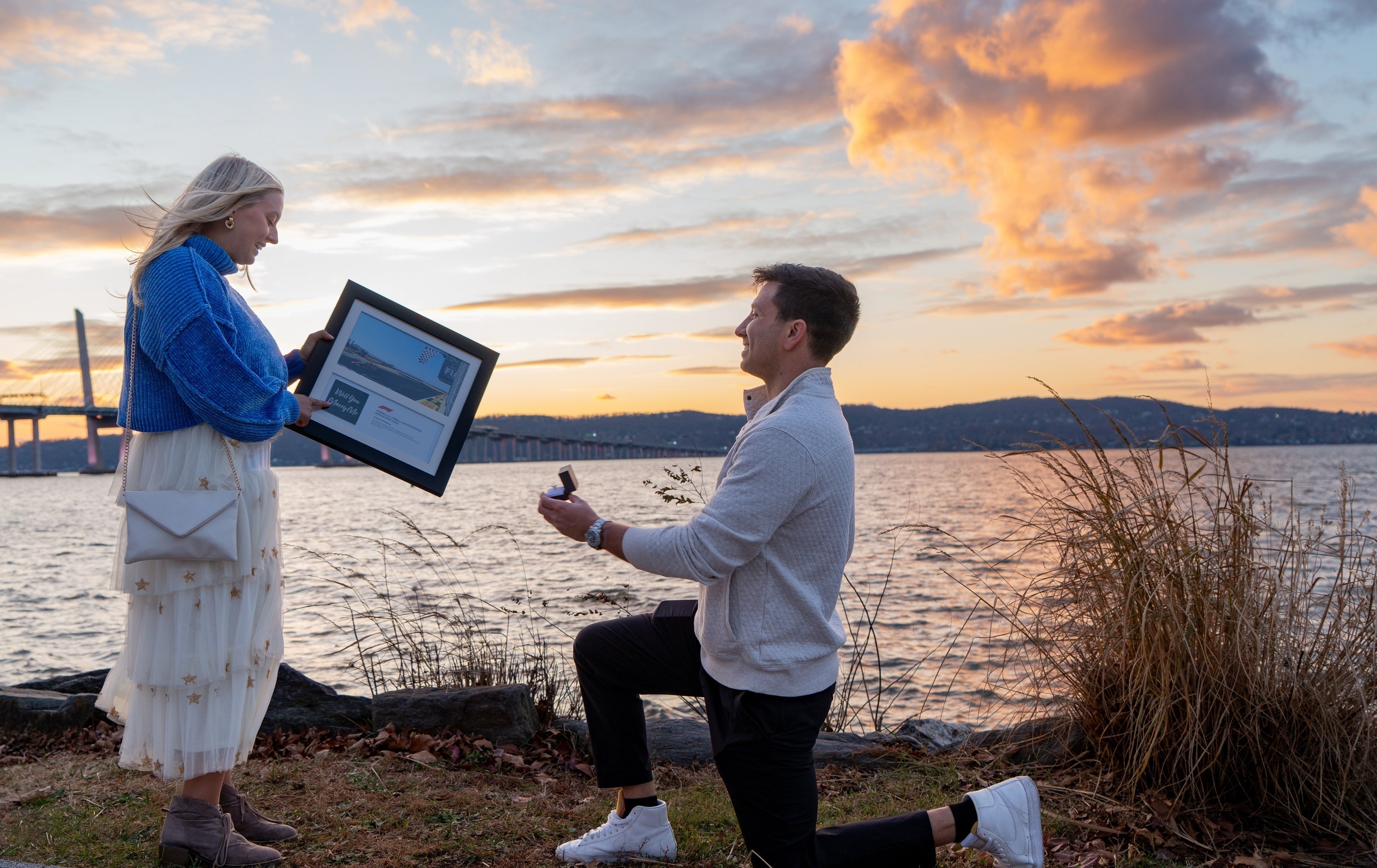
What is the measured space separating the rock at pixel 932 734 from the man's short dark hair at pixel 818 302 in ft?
9.34

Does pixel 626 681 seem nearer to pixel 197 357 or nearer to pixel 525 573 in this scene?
pixel 197 357

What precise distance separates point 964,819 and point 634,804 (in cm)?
117

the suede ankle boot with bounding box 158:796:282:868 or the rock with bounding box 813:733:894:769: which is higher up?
the suede ankle boot with bounding box 158:796:282:868

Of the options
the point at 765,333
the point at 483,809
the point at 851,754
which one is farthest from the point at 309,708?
the point at 765,333

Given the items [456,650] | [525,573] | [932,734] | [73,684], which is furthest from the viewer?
[525,573]

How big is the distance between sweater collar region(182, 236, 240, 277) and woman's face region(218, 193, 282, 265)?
0.04m

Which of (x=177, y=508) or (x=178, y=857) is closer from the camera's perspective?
(x=177, y=508)

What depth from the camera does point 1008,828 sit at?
2.89 metres

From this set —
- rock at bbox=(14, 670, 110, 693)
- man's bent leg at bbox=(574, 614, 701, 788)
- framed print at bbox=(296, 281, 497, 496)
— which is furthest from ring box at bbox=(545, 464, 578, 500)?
rock at bbox=(14, 670, 110, 693)

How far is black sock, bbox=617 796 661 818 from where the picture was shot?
3.33 metres

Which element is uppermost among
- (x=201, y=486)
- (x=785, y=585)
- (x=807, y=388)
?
(x=807, y=388)

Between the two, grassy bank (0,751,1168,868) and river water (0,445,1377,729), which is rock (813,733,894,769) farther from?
river water (0,445,1377,729)

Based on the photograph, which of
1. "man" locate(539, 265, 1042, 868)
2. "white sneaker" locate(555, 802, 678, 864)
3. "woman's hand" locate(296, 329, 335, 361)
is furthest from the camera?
"woman's hand" locate(296, 329, 335, 361)

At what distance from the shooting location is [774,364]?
9.67 ft
